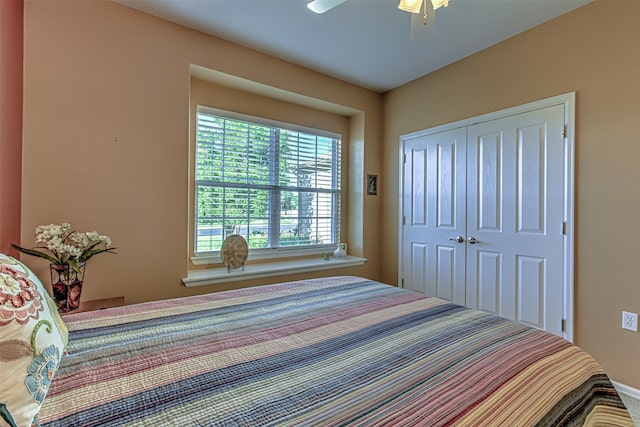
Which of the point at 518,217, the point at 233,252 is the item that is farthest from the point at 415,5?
the point at 233,252

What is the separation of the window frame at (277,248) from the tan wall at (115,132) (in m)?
0.32

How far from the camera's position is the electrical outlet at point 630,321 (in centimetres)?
189

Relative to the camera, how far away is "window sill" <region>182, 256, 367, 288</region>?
8.20 feet

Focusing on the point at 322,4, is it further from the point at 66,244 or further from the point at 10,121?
the point at 66,244

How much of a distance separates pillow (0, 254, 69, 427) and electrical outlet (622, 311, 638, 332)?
9.37 feet

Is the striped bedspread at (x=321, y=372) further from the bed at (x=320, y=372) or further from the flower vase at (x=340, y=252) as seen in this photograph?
the flower vase at (x=340, y=252)

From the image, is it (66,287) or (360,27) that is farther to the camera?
(360,27)

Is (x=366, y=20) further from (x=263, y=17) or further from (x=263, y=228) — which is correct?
(x=263, y=228)

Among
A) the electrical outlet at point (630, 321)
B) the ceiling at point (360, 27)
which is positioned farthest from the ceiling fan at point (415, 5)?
the electrical outlet at point (630, 321)

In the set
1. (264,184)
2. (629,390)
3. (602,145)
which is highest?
(602,145)

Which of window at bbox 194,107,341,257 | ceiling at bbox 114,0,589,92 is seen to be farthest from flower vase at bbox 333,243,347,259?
ceiling at bbox 114,0,589,92

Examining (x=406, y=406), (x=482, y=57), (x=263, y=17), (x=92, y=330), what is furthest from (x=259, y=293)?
(x=482, y=57)

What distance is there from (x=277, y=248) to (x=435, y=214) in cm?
171

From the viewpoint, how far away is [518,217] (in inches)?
97.3
